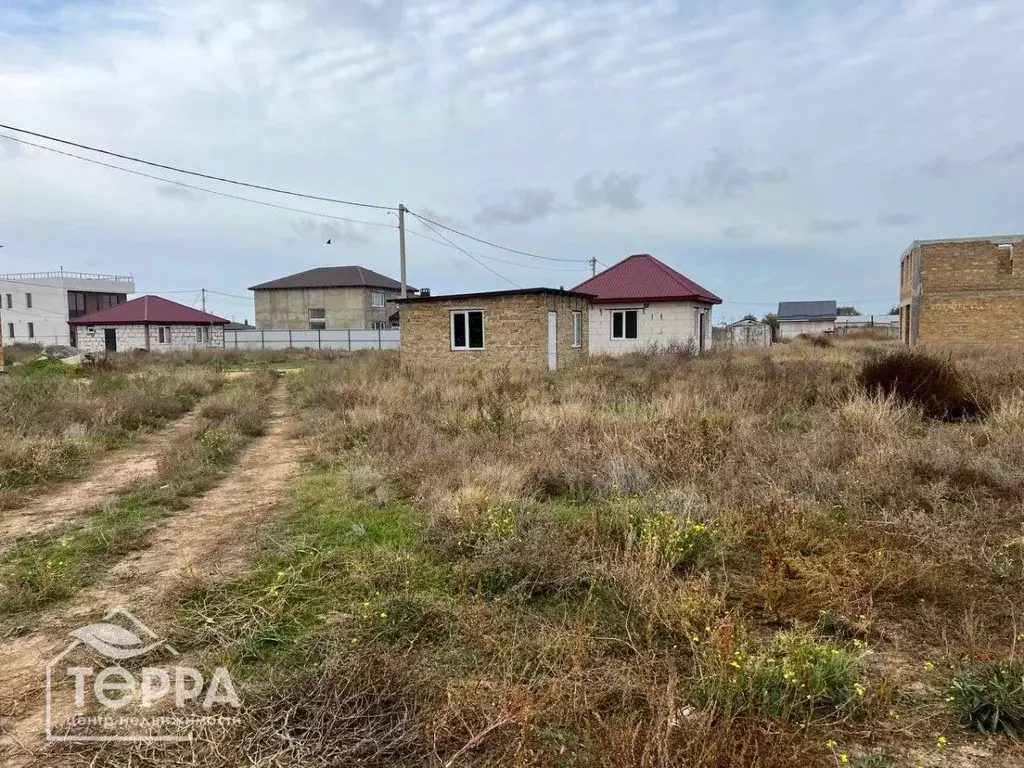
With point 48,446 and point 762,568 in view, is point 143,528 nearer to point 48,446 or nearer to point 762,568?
point 48,446

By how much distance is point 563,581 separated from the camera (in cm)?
379

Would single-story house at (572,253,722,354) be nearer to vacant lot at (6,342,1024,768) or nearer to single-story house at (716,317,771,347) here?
single-story house at (716,317,771,347)

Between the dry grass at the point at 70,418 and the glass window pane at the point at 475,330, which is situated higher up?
the glass window pane at the point at 475,330

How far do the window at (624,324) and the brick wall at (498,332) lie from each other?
446cm

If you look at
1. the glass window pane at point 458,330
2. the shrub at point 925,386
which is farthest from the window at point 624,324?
the shrub at point 925,386

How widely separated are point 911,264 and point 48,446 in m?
30.1

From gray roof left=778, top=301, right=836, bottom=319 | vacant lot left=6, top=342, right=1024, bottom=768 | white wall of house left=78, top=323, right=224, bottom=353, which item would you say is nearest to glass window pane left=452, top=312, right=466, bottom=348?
vacant lot left=6, top=342, right=1024, bottom=768

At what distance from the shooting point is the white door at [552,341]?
1875 cm

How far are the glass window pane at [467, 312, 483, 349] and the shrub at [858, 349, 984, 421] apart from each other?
11130 mm

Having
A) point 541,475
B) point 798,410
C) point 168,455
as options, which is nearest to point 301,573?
point 541,475

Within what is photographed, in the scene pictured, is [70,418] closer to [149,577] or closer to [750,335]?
[149,577]

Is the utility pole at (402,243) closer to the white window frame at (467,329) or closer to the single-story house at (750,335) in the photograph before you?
the white window frame at (467,329)

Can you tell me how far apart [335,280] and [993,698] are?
54.5 metres

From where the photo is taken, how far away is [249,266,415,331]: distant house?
52844 mm
